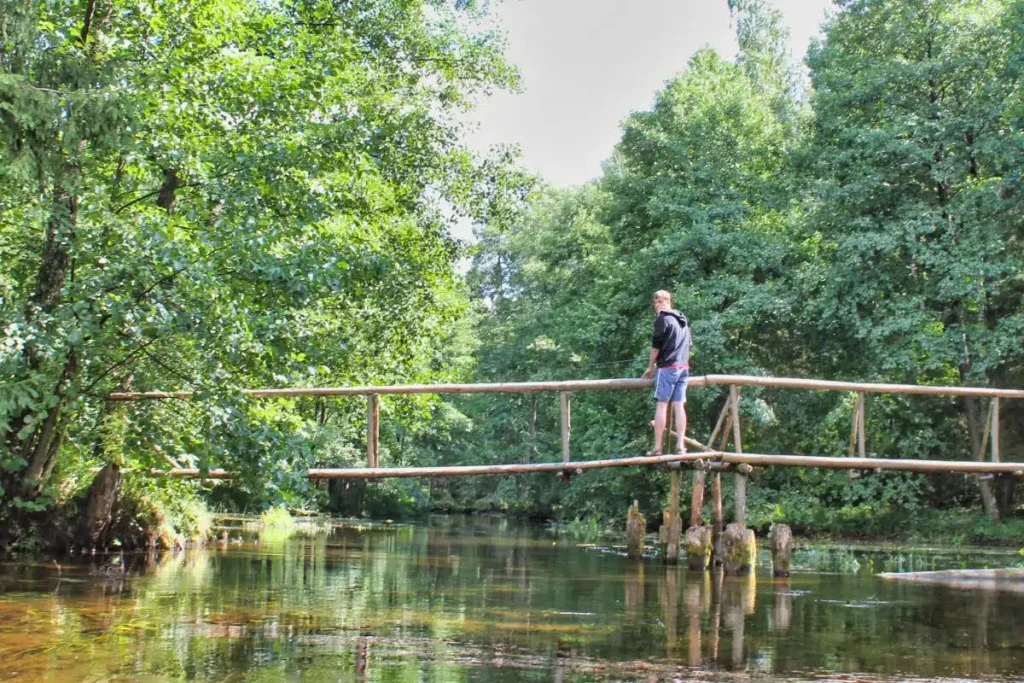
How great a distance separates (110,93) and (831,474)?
2248 centimetres

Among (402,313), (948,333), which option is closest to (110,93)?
(402,313)

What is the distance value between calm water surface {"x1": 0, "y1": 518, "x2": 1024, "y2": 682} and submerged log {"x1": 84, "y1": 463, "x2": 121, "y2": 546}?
0.83 meters

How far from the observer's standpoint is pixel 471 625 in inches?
367

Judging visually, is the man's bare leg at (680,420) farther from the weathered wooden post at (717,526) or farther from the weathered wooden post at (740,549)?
the weathered wooden post at (717,526)

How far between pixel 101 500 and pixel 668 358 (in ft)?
27.2

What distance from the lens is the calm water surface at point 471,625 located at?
6.98 m

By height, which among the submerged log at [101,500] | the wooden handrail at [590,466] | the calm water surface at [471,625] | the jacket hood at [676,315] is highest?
the jacket hood at [676,315]

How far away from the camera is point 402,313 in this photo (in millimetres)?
20453

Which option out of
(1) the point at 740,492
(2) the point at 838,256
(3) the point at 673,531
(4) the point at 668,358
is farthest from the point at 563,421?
(2) the point at 838,256

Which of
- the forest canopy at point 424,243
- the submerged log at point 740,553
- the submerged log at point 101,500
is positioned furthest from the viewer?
the submerged log at point 740,553

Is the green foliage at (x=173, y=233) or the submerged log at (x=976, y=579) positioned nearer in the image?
the green foliage at (x=173, y=233)

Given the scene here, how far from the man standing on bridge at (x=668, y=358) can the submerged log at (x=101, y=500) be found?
7530 mm

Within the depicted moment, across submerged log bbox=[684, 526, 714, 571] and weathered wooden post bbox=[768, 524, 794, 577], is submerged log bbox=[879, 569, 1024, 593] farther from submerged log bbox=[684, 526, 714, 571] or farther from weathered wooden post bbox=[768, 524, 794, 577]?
submerged log bbox=[684, 526, 714, 571]

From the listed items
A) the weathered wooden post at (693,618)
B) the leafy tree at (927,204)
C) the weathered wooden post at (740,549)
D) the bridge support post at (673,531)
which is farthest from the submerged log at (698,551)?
the leafy tree at (927,204)
